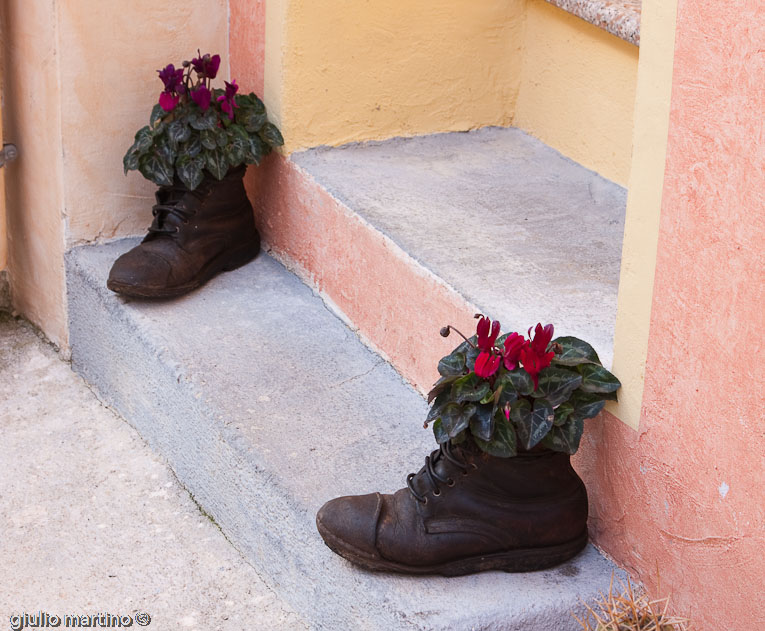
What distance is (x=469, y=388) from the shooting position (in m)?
1.93

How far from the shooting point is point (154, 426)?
276 cm

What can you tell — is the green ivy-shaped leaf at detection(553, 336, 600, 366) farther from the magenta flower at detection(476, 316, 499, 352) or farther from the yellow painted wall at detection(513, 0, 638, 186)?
the yellow painted wall at detection(513, 0, 638, 186)

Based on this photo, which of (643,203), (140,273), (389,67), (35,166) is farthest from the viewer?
(35,166)

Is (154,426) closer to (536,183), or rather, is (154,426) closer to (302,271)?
(302,271)

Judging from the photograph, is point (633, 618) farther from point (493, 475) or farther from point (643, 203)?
point (643, 203)

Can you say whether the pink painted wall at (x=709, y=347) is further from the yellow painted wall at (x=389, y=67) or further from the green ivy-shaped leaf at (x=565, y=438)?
the yellow painted wall at (x=389, y=67)

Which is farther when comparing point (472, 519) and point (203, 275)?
point (203, 275)

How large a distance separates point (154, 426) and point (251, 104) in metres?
0.80

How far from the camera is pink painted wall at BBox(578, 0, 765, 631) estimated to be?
5.38 ft

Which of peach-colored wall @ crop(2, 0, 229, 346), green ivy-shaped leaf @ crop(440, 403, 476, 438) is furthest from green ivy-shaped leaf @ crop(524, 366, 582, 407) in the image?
peach-colored wall @ crop(2, 0, 229, 346)

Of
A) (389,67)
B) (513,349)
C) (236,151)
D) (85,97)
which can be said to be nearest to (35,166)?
(85,97)

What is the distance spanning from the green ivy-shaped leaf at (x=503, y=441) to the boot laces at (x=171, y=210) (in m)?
1.23

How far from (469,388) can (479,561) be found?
287 millimetres

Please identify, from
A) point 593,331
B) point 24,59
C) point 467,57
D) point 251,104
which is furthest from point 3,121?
point 593,331
